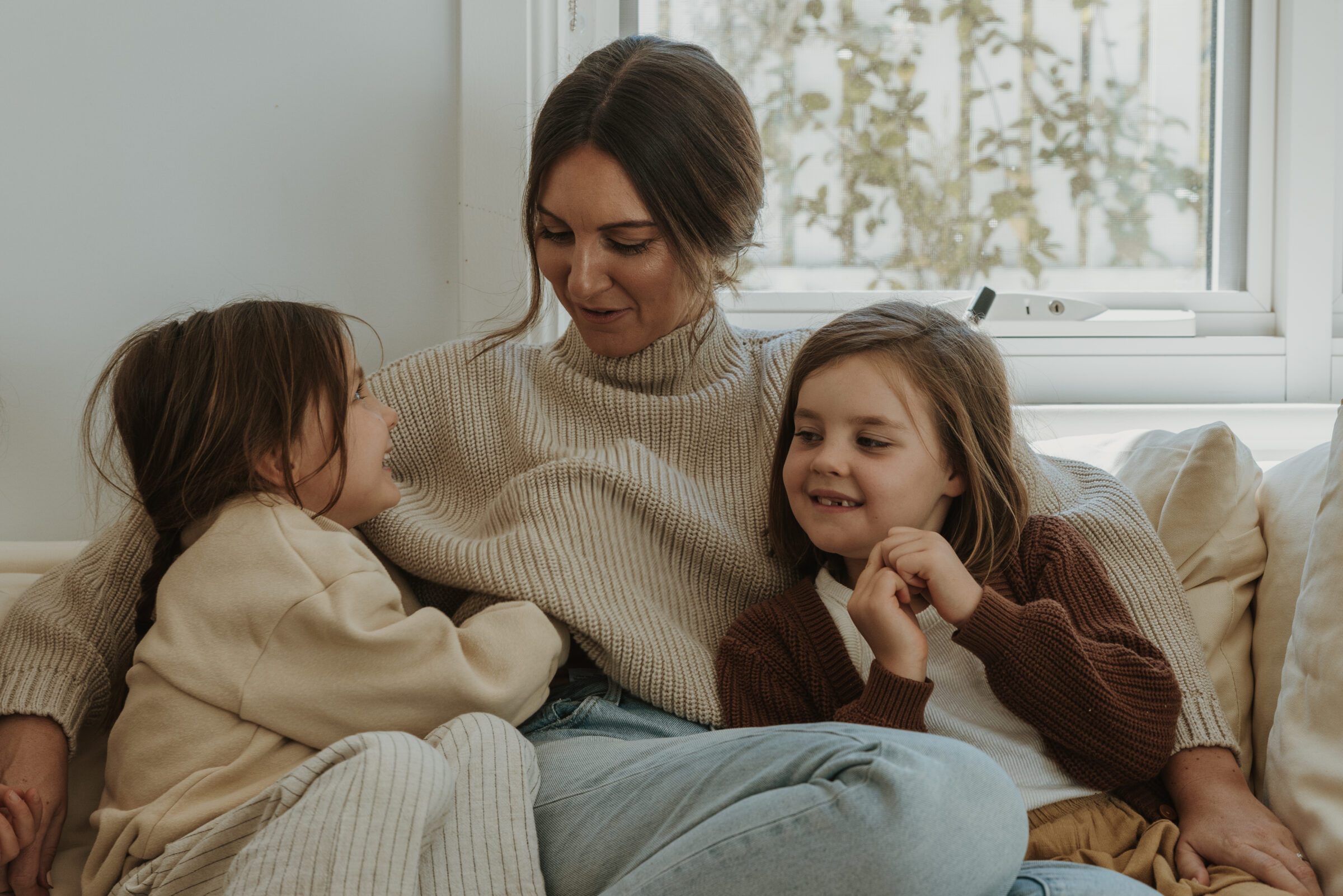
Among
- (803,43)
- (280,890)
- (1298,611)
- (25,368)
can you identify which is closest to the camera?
(280,890)

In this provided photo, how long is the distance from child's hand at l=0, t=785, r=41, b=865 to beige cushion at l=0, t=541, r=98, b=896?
0.17ft

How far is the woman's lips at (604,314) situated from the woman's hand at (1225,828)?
29.2 inches

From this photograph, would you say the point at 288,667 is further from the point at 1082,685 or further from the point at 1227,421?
the point at 1227,421

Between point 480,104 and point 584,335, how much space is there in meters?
0.47

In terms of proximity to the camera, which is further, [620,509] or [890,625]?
[620,509]

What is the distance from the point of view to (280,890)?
29.4 inches

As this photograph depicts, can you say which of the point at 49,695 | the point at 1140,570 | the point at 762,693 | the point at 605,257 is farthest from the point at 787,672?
the point at 49,695

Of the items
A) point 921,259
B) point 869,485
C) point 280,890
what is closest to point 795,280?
point 921,259

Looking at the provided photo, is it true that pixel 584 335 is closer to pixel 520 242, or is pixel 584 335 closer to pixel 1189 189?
pixel 520 242

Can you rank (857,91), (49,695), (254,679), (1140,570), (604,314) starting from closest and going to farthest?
(254,679) → (49,695) → (1140,570) → (604,314) → (857,91)

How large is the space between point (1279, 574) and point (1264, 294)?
82 cm

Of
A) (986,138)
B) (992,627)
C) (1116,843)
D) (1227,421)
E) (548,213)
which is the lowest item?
(1116,843)

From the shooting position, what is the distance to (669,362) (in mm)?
1312

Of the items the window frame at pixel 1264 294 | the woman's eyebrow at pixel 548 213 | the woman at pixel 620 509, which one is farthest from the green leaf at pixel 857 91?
the woman's eyebrow at pixel 548 213
